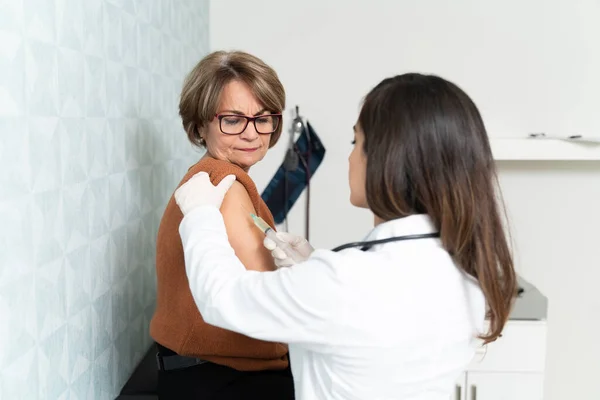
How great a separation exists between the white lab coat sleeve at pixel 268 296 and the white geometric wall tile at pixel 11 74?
13.1 inches

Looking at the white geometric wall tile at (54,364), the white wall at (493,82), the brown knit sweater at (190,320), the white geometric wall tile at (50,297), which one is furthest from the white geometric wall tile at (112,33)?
the white wall at (493,82)

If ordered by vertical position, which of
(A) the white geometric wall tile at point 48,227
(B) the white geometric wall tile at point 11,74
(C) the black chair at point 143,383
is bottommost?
(C) the black chair at point 143,383

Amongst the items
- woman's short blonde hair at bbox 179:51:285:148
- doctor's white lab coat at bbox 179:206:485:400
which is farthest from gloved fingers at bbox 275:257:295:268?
woman's short blonde hair at bbox 179:51:285:148

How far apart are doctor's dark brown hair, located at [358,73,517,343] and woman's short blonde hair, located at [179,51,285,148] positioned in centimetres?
39

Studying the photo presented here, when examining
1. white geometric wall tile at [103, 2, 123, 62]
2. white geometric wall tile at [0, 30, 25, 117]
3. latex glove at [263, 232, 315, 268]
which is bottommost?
latex glove at [263, 232, 315, 268]

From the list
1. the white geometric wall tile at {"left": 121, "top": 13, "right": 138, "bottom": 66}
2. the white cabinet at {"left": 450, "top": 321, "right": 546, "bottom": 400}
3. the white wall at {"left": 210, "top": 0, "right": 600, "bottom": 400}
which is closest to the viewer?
the white geometric wall tile at {"left": 121, "top": 13, "right": 138, "bottom": 66}

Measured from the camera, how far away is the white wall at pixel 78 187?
0.91 meters

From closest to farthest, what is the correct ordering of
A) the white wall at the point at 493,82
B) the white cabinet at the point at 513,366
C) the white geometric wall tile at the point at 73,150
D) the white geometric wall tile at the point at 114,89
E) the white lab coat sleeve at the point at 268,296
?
1. the white lab coat sleeve at the point at 268,296
2. the white geometric wall tile at the point at 73,150
3. the white geometric wall tile at the point at 114,89
4. the white cabinet at the point at 513,366
5. the white wall at the point at 493,82

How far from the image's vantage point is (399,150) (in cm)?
87

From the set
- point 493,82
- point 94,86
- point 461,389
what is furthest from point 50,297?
point 493,82

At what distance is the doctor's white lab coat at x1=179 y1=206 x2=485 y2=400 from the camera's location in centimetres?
85

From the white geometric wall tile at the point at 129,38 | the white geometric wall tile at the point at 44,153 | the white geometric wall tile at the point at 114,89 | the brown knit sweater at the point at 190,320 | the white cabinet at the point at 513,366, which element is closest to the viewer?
the white geometric wall tile at the point at 44,153

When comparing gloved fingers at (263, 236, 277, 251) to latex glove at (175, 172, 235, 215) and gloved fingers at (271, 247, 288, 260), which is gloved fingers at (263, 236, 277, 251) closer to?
gloved fingers at (271, 247, 288, 260)

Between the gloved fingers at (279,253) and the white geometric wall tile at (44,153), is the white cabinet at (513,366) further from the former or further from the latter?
the white geometric wall tile at (44,153)
